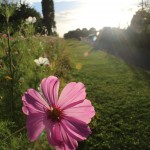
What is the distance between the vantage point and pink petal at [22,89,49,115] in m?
0.57

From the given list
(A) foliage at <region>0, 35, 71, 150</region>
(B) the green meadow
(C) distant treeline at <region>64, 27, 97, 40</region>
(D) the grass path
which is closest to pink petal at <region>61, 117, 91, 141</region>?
(A) foliage at <region>0, 35, 71, 150</region>

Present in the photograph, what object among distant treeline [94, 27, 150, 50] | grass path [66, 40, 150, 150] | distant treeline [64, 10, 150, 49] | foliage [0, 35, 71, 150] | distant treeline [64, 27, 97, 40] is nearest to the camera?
foliage [0, 35, 71, 150]

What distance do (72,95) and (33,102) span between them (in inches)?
3.5

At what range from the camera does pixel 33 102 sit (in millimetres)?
596

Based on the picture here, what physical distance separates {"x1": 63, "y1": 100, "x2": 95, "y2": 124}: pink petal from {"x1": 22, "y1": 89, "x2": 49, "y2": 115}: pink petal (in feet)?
0.15

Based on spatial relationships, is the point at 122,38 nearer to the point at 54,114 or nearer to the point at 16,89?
the point at 16,89

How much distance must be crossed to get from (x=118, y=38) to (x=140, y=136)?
23.6 m

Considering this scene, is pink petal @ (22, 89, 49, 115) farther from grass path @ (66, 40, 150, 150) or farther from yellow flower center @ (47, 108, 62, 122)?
grass path @ (66, 40, 150, 150)

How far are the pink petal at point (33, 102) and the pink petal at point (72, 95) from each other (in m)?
0.04

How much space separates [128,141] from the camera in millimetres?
4621

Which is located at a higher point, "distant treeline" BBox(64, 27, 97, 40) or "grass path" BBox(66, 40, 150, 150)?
"grass path" BBox(66, 40, 150, 150)

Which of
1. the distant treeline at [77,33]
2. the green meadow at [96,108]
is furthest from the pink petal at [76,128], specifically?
the distant treeline at [77,33]

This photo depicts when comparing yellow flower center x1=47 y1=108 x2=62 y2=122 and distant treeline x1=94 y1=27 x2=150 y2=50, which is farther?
distant treeline x1=94 y1=27 x2=150 y2=50

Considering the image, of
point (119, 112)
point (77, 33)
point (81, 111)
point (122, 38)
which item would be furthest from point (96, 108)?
point (77, 33)
